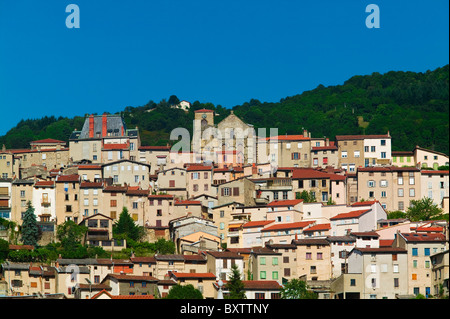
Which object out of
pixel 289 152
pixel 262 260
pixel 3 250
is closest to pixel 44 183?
pixel 3 250

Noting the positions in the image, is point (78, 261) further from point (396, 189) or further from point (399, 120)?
point (399, 120)

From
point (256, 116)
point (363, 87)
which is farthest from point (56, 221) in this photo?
point (363, 87)

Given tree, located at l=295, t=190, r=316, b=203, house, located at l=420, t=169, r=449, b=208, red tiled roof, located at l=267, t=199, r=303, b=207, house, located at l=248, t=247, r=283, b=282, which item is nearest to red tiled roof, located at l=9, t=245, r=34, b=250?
house, located at l=248, t=247, r=283, b=282

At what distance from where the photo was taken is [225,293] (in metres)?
53.9

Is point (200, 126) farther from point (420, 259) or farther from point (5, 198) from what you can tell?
point (420, 259)

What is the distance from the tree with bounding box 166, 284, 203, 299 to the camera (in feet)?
174

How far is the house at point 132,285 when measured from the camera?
2218 inches

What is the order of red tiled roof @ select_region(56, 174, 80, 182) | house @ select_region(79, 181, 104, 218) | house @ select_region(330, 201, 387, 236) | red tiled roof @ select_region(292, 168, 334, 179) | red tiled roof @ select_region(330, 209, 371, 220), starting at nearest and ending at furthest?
1. house @ select_region(330, 201, 387, 236)
2. red tiled roof @ select_region(330, 209, 371, 220)
3. house @ select_region(79, 181, 104, 218)
4. red tiled roof @ select_region(56, 174, 80, 182)
5. red tiled roof @ select_region(292, 168, 334, 179)

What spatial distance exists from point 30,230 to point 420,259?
29.5 metres

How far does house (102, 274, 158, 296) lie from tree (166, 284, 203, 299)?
2.21 meters

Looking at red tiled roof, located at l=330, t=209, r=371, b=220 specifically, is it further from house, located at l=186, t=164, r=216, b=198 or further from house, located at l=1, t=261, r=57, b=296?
house, located at l=1, t=261, r=57, b=296

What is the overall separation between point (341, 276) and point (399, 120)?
174 feet

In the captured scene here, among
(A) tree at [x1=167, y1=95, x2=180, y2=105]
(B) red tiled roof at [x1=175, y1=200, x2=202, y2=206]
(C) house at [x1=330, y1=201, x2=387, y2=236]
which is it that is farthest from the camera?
(A) tree at [x1=167, y1=95, x2=180, y2=105]

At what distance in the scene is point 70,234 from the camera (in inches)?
2613
